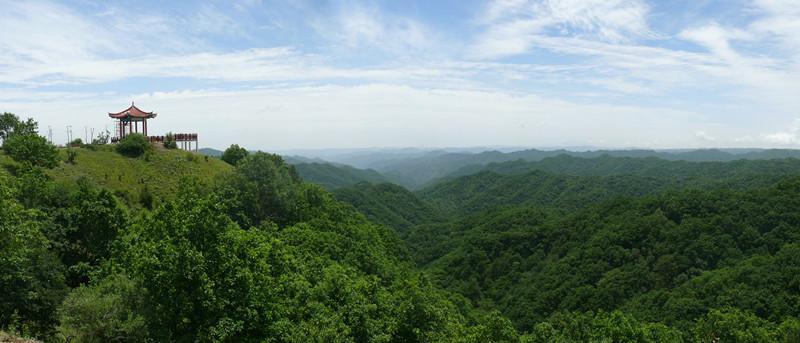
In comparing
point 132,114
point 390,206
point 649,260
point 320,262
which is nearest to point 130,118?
point 132,114

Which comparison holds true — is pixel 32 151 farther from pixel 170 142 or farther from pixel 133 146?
pixel 170 142

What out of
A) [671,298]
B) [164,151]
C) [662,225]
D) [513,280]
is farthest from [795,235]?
[164,151]

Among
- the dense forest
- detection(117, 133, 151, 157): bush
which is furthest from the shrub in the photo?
detection(117, 133, 151, 157): bush

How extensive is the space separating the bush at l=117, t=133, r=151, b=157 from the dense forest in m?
0.15

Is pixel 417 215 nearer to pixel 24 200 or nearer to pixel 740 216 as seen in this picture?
pixel 740 216

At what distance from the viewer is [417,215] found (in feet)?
454

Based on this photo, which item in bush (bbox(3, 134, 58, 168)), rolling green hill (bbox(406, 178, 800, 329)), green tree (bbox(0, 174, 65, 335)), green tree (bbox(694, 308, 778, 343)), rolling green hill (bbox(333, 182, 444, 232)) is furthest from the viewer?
rolling green hill (bbox(333, 182, 444, 232))

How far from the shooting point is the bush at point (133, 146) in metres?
46.6

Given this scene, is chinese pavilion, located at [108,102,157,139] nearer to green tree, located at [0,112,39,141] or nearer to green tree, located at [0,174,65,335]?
green tree, located at [0,112,39,141]

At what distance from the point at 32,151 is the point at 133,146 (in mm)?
11193

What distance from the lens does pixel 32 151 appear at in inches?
1400

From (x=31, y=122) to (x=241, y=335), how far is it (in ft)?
150

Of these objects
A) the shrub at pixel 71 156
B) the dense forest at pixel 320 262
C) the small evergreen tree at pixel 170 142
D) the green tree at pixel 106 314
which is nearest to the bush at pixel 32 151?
the dense forest at pixel 320 262

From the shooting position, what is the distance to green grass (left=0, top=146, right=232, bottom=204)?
122ft
